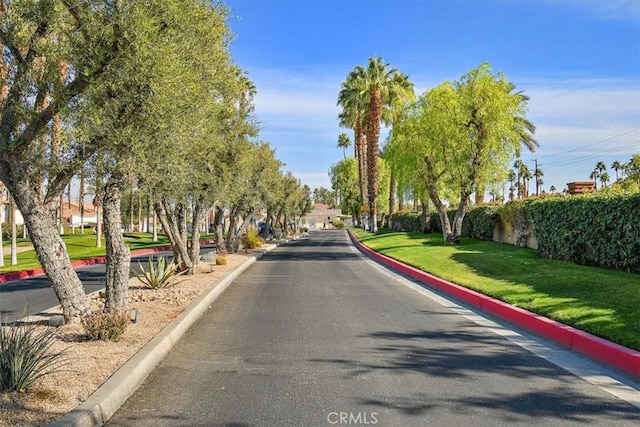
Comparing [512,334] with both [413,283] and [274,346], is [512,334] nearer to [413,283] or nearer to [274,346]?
[274,346]

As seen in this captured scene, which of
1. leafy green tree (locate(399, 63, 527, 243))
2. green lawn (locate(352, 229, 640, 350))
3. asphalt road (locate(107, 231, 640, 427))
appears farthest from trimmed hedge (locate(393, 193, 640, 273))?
asphalt road (locate(107, 231, 640, 427))

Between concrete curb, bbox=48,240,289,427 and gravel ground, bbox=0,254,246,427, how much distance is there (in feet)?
0.39

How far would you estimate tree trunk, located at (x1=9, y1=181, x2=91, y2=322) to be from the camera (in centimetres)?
846

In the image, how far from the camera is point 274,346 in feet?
27.1

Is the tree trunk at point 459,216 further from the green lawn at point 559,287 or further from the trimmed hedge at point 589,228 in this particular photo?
the green lawn at point 559,287

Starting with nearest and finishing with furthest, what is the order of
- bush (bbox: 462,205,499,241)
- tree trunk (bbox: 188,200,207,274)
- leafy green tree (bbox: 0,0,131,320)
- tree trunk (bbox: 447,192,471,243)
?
leafy green tree (bbox: 0,0,131,320), tree trunk (bbox: 188,200,207,274), tree trunk (bbox: 447,192,471,243), bush (bbox: 462,205,499,241)

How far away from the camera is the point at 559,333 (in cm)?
855

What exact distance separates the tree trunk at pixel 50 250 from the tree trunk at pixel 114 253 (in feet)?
1.39

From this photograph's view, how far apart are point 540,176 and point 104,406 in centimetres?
11100

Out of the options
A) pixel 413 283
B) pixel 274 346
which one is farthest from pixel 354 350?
pixel 413 283

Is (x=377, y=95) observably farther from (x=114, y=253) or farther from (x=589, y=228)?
(x=114, y=253)

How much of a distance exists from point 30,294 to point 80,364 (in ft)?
35.4

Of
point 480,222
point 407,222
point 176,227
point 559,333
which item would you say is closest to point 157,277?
point 176,227

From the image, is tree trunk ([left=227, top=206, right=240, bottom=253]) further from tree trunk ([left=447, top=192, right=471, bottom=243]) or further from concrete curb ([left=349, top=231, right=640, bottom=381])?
Answer: concrete curb ([left=349, top=231, right=640, bottom=381])
